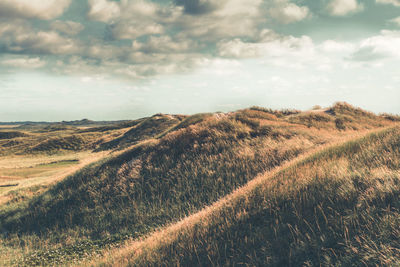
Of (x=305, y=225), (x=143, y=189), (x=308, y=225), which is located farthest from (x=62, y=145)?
(x=308, y=225)

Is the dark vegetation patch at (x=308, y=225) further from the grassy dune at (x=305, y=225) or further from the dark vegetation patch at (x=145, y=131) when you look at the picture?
the dark vegetation patch at (x=145, y=131)

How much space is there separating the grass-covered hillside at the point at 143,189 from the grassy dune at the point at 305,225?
4.00 metres

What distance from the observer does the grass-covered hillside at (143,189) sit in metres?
10.7

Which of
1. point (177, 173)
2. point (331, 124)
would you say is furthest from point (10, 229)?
point (331, 124)

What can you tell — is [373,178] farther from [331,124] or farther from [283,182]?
[331,124]

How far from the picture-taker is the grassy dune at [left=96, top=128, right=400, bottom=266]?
400cm

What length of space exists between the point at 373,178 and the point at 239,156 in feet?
29.1

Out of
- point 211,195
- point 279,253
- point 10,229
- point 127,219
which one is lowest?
point 10,229

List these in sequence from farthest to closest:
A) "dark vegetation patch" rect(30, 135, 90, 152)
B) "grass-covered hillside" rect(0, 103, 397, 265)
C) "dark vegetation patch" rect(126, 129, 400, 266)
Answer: "dark vegetation patch" rect(30, 135, 90, 152) → "grass-covered hillside" rect(0, 103, 397, 265) → "dark vegetation patch" rect(126, 129, 400, 266)

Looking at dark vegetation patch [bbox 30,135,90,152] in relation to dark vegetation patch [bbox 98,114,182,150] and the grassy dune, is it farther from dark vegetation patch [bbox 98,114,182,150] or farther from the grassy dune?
the grassy dune

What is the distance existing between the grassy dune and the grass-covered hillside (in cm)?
400

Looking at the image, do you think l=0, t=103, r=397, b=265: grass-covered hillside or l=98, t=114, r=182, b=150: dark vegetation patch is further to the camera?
l=98, t=114, r=182, b=150: dark vegetation patch

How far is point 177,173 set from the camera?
13.9 m

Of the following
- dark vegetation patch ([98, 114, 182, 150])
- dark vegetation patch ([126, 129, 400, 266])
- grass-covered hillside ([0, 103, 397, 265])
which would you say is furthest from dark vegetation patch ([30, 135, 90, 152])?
dark vegetation patch ([126, 129, 400, 266])
